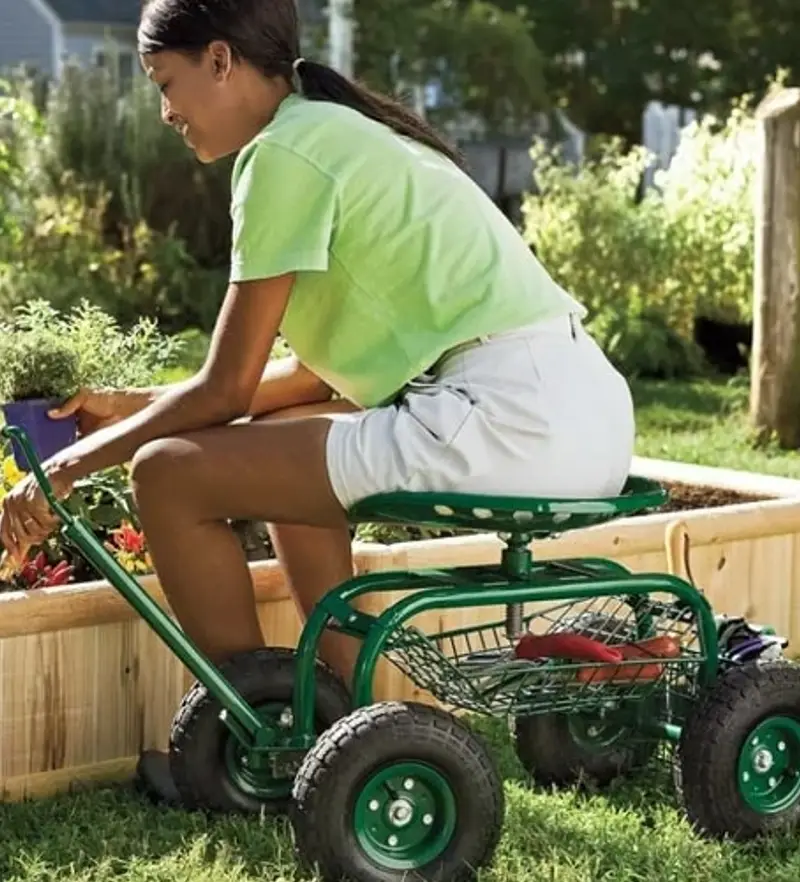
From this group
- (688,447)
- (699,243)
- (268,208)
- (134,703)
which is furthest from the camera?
→ (699,243)

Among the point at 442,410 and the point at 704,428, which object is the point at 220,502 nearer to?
the point at 442,410

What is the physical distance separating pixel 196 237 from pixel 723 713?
33.0 ft

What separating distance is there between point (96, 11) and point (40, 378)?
21.1 m

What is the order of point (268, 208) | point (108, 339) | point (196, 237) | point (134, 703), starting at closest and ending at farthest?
1. point (268, 208)
2. point (134, 703)
3. point (108, 339)
4. point (196, 237)

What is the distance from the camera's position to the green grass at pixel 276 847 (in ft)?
10.2

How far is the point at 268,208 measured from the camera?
9.83ft

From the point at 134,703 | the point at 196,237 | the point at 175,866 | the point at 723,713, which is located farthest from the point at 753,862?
the point at 196,237

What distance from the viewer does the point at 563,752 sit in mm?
3557

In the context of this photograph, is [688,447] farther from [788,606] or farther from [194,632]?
[194,632]

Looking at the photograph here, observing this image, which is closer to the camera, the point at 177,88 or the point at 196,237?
the point at 177,88

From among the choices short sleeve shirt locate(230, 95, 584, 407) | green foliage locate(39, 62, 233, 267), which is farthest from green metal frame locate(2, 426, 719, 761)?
green foliage locate(39, 62, 233, 267)

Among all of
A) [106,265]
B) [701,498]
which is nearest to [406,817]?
[701,498]

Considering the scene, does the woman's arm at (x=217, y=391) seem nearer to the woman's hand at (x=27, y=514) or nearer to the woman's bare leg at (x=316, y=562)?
the woman's hand at (x=27, y=514)

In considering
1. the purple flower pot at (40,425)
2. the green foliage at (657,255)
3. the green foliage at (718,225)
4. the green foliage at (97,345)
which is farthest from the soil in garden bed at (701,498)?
the green foliage at (718,225)
